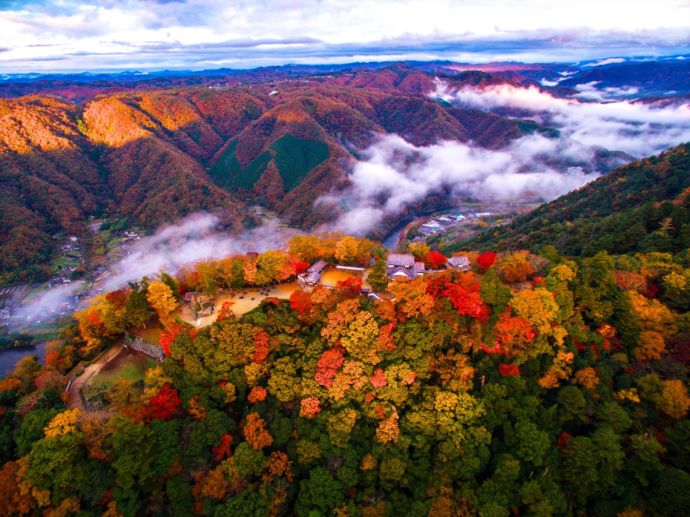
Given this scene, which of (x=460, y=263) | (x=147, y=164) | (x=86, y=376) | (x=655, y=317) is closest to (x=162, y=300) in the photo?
(x=86, y=376)

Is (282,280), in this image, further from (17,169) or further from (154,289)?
(17,169)

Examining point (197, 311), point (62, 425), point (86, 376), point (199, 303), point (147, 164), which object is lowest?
point (147, 164)

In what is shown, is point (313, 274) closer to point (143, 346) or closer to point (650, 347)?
point (143, 346)

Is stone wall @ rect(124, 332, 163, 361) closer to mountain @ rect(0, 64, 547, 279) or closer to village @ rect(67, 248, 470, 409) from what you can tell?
village @ rect(67, 248, 470, 409)

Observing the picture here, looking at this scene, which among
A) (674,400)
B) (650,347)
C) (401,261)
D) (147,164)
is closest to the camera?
(674,400)

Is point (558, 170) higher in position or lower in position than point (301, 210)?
lower

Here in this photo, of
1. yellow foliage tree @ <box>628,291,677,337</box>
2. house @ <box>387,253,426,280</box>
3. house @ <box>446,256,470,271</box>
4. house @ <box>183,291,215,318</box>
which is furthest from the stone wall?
yellow foliage tree @ <box>628,291,677,337</box>

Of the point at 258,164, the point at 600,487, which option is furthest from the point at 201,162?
the point at 600,487
